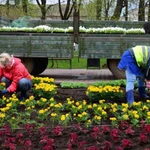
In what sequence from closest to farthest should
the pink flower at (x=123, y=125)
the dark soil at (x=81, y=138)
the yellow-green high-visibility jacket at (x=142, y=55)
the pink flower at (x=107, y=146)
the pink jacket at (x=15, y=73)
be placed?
the pink flower at (x=107, y=146) → the dark soil at (x=81, y=138) → the pink flower at (x=123, y=125) → the yellow-green high-visibility jacket at (x=142, y=55) → the pink jacket at (x=15, y=73)

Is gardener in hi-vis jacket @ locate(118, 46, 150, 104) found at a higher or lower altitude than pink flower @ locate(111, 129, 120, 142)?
higher

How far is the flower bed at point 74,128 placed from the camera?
15.3 feet

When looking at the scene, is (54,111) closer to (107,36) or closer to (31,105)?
(31,105)

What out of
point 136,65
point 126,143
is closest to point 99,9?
point 136,65

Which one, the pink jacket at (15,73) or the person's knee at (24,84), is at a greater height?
the pink jacket at (15,73)

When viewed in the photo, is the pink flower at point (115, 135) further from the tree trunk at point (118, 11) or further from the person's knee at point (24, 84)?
the tree trunk at point (118, 11)

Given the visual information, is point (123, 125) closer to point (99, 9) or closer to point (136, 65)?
point (136, 65)

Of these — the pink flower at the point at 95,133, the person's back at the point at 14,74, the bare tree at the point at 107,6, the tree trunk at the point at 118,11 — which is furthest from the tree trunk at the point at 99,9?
the pink flower at the point at 95,133

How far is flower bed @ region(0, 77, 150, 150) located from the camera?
184 inches

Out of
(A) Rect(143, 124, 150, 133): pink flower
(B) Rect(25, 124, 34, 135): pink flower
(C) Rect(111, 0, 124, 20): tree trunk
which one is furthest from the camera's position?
(C) Rect(111, 0, 124, 20): tree trunk

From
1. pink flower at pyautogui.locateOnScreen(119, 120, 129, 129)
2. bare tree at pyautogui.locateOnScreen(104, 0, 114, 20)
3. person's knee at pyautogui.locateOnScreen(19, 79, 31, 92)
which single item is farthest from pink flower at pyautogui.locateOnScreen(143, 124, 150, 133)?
bare tree at pyautogui.locateOnScreen(104, 0, 114, 20)

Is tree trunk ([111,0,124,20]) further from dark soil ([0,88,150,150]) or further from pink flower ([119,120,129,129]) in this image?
dark soil ([0,88,150,150])

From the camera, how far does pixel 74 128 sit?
5316 mm

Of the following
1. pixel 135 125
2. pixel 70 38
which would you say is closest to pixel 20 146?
pixel 135 125
